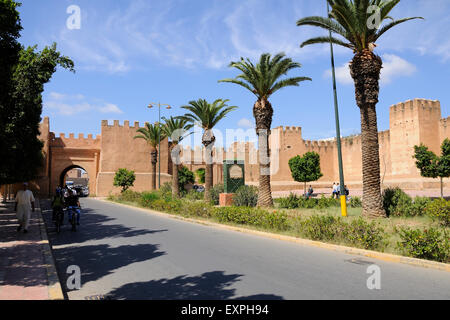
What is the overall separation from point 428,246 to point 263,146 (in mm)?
11021

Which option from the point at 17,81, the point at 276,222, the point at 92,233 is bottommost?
the point at 92,233

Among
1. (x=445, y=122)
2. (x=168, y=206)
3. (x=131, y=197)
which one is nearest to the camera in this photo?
(x=168, y=206)

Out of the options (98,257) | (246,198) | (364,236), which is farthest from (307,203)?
(98,257)

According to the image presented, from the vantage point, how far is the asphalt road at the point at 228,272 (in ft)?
15.5

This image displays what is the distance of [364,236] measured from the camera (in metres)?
7.73

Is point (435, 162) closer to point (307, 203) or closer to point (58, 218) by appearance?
point (307, 203)

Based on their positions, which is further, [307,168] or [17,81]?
[307,168]

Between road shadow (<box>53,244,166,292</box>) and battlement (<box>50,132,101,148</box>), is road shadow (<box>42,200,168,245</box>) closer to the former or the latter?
road shadow (<box>53,244,166,292</box>)

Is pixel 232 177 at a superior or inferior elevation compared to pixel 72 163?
inferior

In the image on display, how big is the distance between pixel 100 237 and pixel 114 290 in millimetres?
5480

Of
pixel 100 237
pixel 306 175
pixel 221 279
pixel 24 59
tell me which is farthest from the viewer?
pixel 306 175
